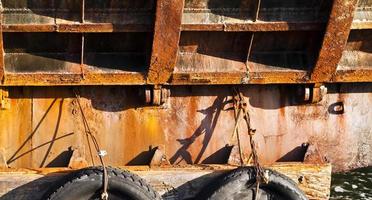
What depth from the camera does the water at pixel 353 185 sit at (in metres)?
6.86

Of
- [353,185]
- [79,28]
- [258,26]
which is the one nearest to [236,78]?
[258,26]

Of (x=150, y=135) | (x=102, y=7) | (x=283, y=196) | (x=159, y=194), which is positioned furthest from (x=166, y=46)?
(x=283, y=196)

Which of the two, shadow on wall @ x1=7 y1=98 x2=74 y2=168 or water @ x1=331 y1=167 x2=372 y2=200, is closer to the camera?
shadow on wall @ x1=7 y1=98 x2=74 y2=168

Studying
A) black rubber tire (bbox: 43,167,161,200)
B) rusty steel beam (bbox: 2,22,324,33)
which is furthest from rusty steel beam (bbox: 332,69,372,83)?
black rubber tire (bbox: 43,167,161,200)

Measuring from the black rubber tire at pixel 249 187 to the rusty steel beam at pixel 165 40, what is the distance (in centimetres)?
126

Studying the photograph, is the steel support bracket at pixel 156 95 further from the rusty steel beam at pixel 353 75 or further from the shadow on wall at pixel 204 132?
the rusty steel beam at pixel 353 75

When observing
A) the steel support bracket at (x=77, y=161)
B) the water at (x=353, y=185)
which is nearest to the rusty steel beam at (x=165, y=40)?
the steel support bracket at (x=77, y=161)

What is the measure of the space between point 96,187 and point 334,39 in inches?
111

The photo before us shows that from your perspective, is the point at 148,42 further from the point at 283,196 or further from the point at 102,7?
the point at 283,196

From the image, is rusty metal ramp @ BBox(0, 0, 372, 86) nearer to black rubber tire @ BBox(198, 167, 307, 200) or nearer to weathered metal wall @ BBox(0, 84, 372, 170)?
weathered metal wall @ BBox(0, 84, 372, 170)

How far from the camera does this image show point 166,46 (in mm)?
5449

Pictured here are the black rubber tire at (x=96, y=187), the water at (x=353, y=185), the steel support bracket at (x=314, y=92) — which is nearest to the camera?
the black rubber tire at (x=96, y=187)

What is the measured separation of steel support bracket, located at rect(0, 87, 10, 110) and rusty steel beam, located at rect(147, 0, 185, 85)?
5.08 feet

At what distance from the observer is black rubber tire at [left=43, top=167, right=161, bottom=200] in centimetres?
507
